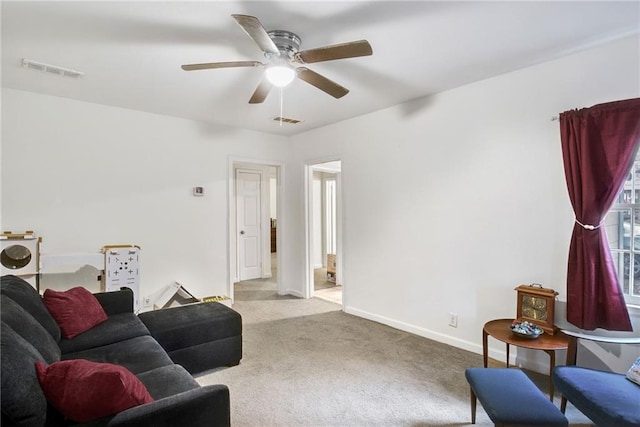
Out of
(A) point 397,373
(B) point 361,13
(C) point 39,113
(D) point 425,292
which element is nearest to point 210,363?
(A) point 397,373

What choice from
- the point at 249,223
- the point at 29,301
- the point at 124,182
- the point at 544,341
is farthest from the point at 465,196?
the point at 249,223

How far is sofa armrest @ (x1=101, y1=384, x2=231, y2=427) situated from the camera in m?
1.33

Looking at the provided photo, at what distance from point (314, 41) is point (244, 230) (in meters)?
4.70

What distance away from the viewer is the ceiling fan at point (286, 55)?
1876 mm

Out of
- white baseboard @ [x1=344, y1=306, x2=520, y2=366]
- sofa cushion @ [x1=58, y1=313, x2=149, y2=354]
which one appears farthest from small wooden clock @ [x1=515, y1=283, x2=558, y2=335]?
sofa cushion @ [x1=58, y1=313, x2=149, y2=354]

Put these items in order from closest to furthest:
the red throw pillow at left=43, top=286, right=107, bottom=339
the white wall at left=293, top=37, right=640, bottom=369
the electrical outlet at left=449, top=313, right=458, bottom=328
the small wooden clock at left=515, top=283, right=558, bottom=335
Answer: the red throw pillow at left=43, top=286, right=107, bottom=339, the small wooden clock at left=515, top=283, right=558, bottom=335, the white wall at left=293, top=37, right=640, bottom=369, the electrical outlet at left=449, top=313, right=458, bottom=328

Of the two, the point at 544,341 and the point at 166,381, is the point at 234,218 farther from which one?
the point at 544,341

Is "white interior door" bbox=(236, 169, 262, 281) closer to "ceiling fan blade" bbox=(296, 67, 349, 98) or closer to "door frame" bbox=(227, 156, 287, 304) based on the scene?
"door frame" bbox=(227, 156, 287, 304)

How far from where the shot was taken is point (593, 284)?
94.3 inches

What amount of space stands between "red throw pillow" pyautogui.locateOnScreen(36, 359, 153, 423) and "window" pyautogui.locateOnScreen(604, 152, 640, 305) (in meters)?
3.28

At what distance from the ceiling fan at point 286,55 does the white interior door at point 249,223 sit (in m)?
4.12

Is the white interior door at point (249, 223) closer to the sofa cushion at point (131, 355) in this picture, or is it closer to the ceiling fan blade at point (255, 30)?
the sofa cushion at point (131, 355)

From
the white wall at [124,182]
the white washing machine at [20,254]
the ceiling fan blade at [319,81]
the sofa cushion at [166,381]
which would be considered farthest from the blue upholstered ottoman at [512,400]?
the white washing machine at [20,254]

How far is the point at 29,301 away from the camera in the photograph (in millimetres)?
2180
